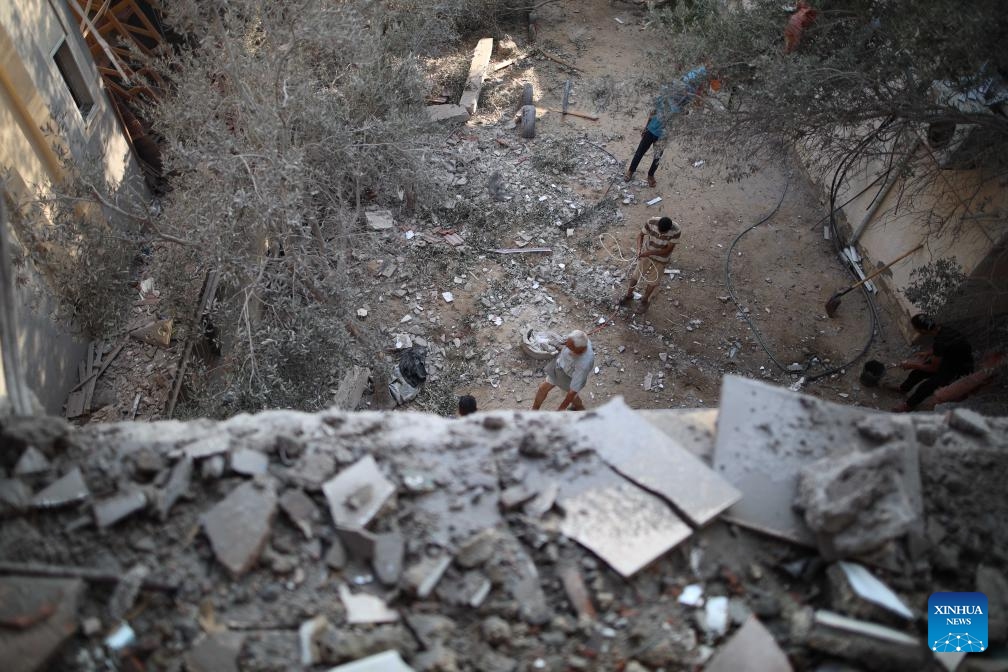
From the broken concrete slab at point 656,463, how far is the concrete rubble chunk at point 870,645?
66 centimetres

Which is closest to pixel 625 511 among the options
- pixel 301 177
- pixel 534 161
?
pixel 301 177

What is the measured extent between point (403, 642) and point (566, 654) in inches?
27.9

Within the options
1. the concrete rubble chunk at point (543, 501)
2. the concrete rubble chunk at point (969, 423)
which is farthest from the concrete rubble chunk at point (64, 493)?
the concrete rubble chunk at point (969, 423)

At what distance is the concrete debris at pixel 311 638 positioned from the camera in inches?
99.7

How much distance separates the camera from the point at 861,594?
8.95ft

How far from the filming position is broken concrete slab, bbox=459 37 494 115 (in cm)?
1060

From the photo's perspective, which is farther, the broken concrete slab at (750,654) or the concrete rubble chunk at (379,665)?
the broken concrete slab at (750,654)

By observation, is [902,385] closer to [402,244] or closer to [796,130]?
[796,130]

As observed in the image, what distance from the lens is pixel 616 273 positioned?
8.20m

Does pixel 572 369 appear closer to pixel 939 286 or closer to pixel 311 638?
pixel 311 638

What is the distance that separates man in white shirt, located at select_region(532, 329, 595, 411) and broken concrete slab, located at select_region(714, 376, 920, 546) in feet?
7.64

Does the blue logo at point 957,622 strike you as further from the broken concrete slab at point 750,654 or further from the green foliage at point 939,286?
the green foliage at point 939,286

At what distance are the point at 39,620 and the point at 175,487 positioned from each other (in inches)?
27.3

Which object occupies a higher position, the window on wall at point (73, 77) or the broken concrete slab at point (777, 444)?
the window on wall at point (73, 77)
